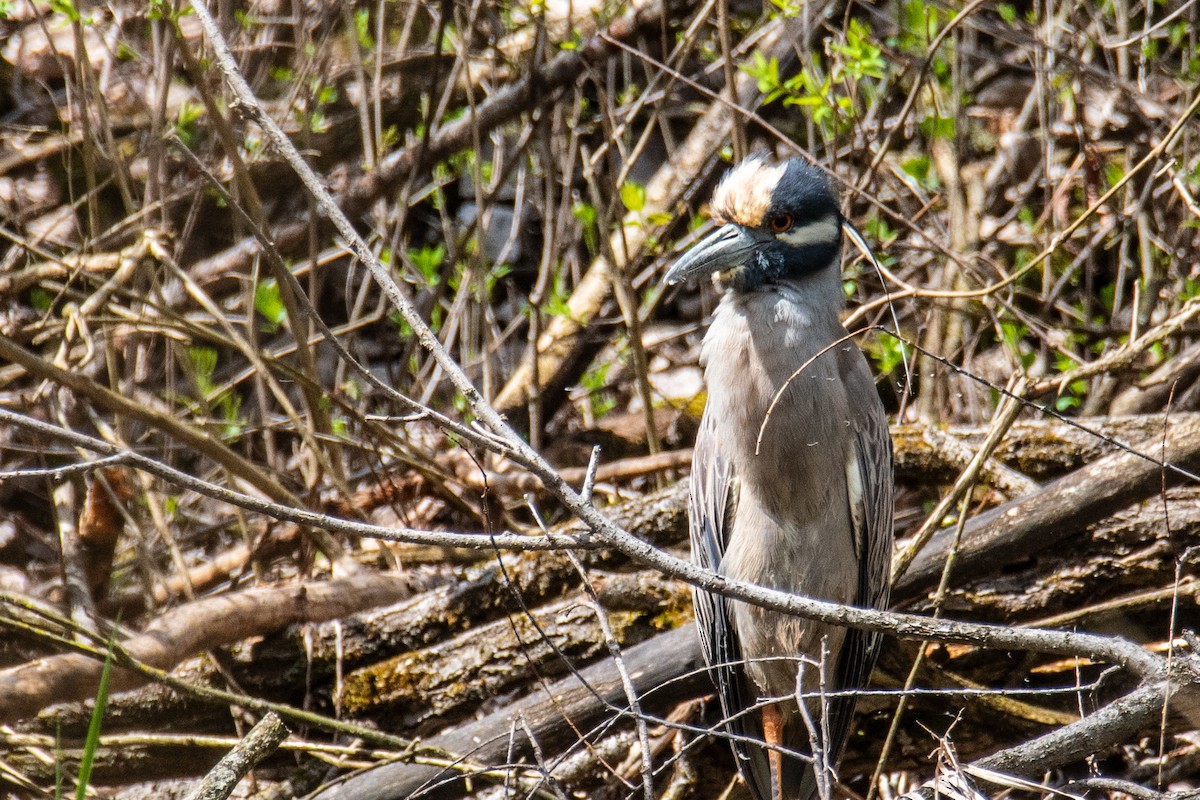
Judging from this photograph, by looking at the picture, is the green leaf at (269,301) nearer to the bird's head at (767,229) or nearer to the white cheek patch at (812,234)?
the bird's head at (767,229)

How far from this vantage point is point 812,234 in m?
3.16

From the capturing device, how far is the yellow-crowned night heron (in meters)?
3.14

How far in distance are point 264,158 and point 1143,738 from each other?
4.17 metres

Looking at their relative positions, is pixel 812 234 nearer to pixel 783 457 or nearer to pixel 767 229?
pixel 767 229

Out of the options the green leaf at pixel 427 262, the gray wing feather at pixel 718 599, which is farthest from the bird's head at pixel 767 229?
the green leaf at pixel 427 262

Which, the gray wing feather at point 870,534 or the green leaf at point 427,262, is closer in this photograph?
the gray wing feather at point 870,534

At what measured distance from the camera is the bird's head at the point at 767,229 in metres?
3.10

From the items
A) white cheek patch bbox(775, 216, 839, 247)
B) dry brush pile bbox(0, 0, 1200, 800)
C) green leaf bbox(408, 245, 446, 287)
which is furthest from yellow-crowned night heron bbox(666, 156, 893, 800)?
green leaf bbox(408, 245, 446, 287)

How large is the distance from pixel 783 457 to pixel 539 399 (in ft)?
5.92

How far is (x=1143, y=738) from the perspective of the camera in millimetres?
3385

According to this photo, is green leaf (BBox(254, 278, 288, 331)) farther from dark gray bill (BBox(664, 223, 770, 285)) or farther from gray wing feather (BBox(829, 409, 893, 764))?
gray wing feather (BBox(829, 409, 893, 764))

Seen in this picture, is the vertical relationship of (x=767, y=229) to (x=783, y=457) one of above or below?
above

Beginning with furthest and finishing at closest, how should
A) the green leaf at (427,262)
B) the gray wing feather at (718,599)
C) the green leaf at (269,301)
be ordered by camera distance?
the green leaf at (427,262) → the green leaf at (269,301) → the gray wing feather at (718,599)

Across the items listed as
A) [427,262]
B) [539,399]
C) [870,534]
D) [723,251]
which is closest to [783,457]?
[870,534]
